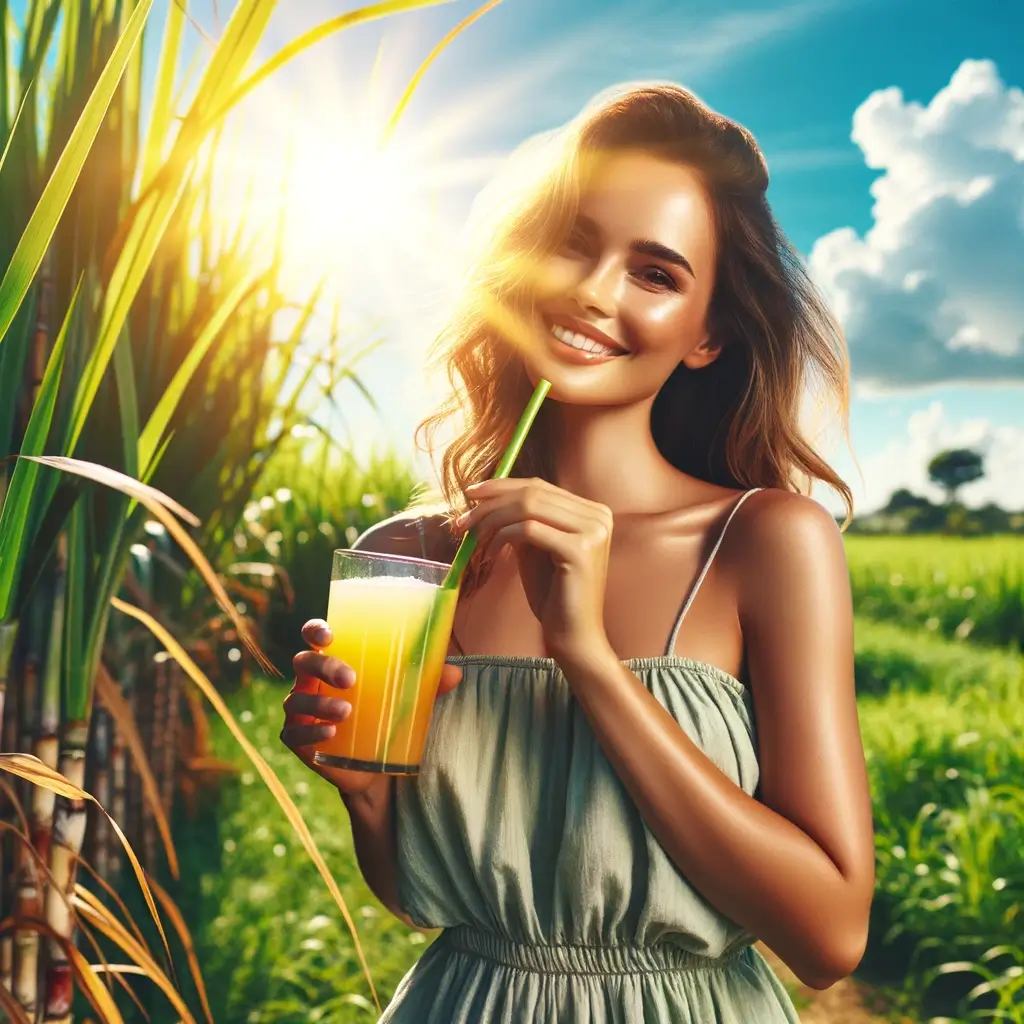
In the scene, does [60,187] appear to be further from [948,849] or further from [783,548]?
[948,849]

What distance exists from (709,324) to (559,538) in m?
0.56

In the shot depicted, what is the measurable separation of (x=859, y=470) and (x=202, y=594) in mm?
2054

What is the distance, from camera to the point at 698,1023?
4.09ft

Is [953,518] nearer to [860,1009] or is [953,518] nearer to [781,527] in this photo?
[860,1009]

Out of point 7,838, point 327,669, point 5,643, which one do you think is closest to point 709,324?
point 327,669

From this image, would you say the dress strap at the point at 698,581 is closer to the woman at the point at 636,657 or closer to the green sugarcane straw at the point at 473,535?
the woman at the point at 636,657

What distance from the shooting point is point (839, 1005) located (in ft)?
11.4

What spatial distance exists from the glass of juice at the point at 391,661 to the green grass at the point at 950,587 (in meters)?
7.19

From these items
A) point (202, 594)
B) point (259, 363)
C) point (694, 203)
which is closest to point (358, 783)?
point (694, 203)

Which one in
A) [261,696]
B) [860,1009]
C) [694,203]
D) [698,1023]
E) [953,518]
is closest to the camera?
[698,1023]

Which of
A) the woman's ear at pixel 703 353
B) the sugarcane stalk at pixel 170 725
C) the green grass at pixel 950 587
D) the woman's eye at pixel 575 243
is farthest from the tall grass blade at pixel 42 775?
the green grass at pixel 950 587

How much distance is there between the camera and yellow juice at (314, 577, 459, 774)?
1208 mm

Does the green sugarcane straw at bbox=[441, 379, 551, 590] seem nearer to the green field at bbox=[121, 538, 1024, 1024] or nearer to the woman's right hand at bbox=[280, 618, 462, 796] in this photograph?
the woman's right hand at bbox=[280, 618, 462, 796]

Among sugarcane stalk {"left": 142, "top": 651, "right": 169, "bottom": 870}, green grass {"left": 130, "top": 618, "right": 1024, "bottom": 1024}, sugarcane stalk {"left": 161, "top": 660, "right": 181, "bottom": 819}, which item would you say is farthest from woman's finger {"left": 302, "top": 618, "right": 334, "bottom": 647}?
sugarcane stalk {"left": 161, "top": 660, "right": 181, "bottom": 819}
